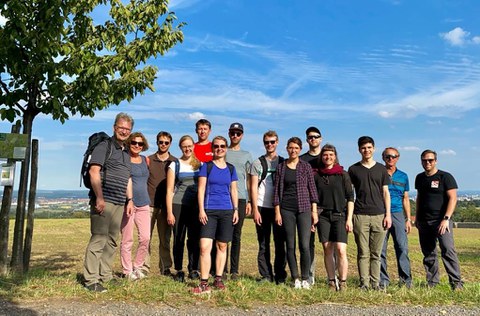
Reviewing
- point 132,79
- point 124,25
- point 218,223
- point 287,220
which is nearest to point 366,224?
point 287,220

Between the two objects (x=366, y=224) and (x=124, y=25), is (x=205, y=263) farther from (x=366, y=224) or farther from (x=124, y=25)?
(x=124, y=25)

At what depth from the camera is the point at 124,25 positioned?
8117 millimetres

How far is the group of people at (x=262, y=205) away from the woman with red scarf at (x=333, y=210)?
0.02 meters

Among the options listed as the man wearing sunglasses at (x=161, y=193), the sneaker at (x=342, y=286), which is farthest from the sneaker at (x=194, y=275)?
the sneaker at (x=342, y=286)

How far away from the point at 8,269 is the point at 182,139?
3711mm

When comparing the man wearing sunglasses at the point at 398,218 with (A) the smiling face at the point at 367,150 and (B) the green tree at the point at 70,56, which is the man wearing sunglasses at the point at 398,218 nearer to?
(A) the smiling face at the point at 367,150

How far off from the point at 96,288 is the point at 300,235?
299cm

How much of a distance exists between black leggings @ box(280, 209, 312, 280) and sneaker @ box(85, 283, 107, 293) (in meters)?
2.68

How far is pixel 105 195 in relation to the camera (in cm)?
632

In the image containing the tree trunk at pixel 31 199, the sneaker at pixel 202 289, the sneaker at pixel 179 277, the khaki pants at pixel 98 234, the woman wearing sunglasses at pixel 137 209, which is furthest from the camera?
the tree trunk at pixel 31 199

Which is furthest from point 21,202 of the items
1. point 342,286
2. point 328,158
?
point 342,286

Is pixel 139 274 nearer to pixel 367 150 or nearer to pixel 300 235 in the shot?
pixel 300 235

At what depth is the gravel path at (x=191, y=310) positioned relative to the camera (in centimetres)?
533

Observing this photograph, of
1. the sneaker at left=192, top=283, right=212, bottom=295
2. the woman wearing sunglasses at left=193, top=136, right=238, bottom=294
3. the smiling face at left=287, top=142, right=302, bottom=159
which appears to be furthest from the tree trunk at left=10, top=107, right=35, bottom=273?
the smiling face at left=287, top=142, right=302, bottom=159
